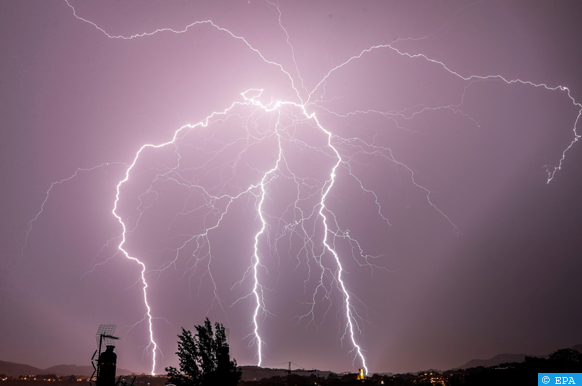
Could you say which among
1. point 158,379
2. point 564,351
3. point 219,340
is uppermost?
point 219,340

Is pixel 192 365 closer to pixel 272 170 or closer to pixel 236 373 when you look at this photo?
pixel 236 373

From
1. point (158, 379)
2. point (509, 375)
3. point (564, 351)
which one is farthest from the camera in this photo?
point (158, 379)

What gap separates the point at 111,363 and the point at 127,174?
55.9 feet

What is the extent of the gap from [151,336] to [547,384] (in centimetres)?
1878

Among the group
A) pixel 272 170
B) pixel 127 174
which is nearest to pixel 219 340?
pixel 272 170

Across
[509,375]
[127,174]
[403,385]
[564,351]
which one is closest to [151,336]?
[127,174]

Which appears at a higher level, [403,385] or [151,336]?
[151,336]

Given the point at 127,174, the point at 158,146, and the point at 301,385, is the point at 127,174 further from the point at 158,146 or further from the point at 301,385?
the point at 301,385

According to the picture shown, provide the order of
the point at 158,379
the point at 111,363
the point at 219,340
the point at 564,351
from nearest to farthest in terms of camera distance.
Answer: the point at 111,363
the point at 219,340
the point at 564,351
the point at 158,379

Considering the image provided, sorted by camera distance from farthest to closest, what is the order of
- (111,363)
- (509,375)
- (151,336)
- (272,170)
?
(272,170), (151,336), (509,375), (111,363)

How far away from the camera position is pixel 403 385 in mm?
49719

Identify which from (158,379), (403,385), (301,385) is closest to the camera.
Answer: (403,385)

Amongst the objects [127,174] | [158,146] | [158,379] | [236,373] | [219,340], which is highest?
[158,146]

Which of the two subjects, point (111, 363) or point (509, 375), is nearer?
point (111, 363)
